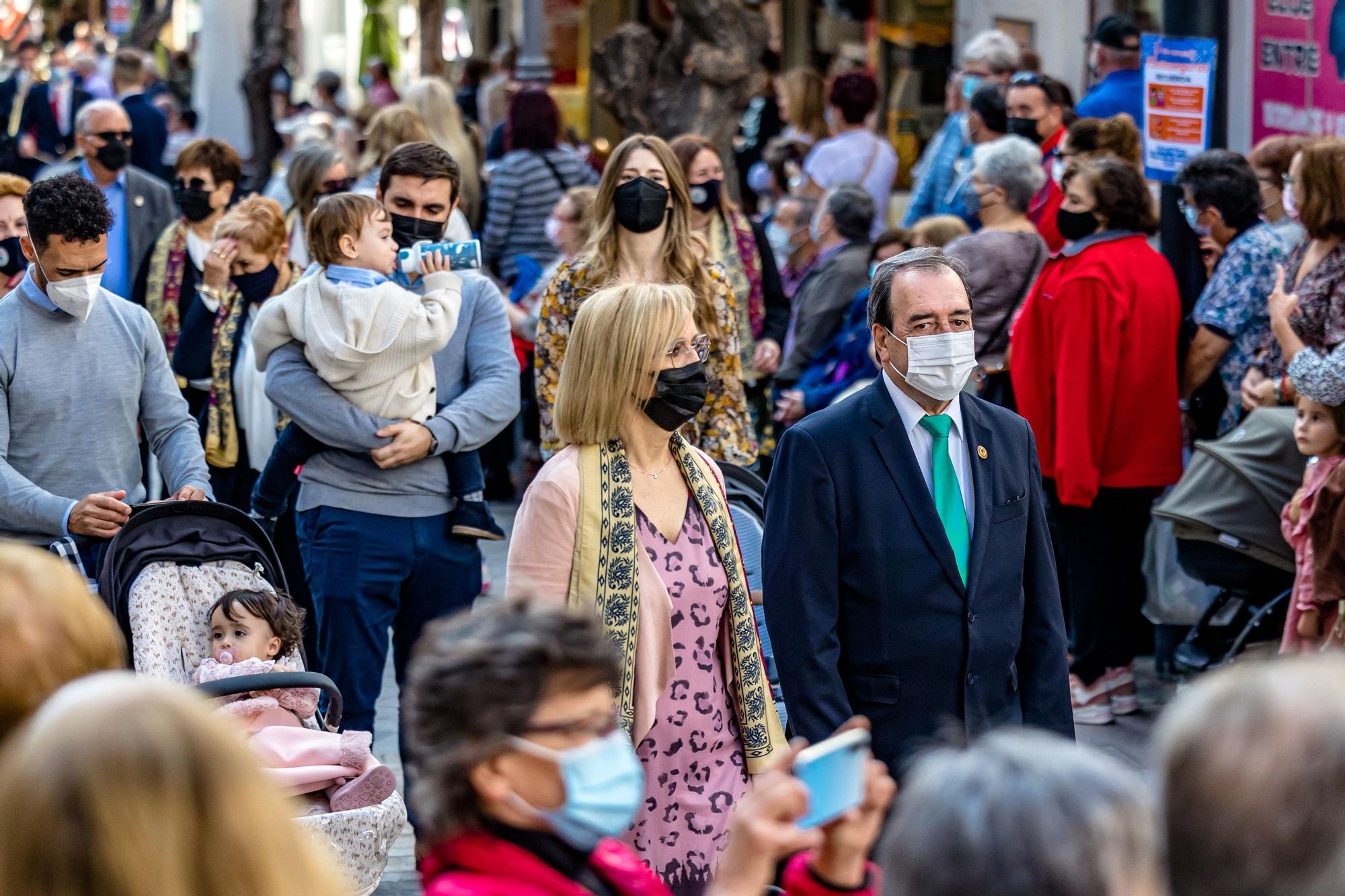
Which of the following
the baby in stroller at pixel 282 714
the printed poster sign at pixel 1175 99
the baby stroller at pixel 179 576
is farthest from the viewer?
the printed poster sign at pixel 1175 99

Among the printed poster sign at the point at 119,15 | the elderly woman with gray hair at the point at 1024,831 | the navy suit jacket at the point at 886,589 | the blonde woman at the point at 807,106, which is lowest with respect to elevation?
the navy suit jacket at the point at 886,589

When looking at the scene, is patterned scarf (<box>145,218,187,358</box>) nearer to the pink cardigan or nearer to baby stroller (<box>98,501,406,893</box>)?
baby stroller (<box>98,501,406,893</box>)

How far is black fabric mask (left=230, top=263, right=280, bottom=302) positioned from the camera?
22.8 ft

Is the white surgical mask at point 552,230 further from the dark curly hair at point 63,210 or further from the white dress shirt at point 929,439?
the white dress shirt at point 929,439

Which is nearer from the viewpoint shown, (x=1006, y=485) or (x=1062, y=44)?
(x=1006, y=485)

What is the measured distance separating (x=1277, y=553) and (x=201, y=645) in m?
3.73

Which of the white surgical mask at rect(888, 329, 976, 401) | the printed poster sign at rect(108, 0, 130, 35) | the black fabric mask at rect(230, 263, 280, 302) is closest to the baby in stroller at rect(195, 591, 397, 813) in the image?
the white surgical mask at rect(888, 329, 976, 401)

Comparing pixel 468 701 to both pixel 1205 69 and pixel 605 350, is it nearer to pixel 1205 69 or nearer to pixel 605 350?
pixel 605 350

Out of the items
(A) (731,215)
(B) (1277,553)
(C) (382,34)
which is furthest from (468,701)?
(C) (382,34)

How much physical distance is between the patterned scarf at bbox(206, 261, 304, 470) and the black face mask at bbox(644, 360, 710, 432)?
9.68 feet

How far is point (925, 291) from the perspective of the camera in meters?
4.25

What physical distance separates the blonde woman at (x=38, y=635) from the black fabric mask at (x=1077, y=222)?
205 inches

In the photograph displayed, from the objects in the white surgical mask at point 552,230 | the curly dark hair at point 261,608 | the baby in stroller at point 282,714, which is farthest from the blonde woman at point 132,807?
the white surgical mask at point 552,230

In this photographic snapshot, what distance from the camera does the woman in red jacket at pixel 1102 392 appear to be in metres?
6.93
